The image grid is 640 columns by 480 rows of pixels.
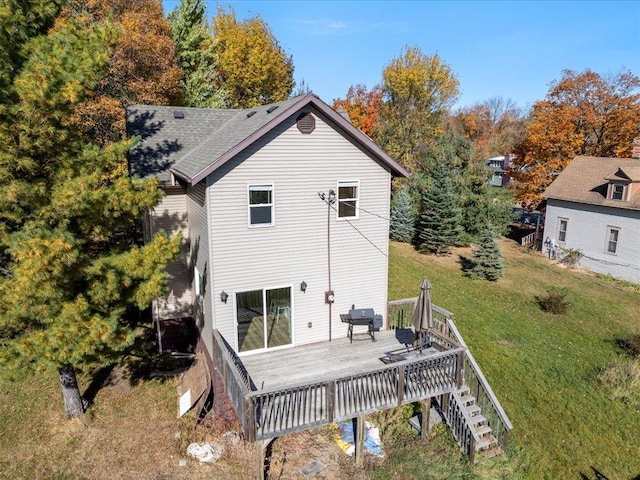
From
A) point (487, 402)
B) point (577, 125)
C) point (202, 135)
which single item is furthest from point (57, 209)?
point (577, 125)

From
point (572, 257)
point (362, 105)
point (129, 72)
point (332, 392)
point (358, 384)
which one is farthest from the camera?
point (362, 105)

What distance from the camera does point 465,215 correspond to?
99.8 feet

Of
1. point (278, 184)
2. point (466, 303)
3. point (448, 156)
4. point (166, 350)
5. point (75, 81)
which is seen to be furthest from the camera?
point (448, 156)

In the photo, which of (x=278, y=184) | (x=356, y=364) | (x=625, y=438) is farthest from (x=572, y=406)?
(x=278, y=184)

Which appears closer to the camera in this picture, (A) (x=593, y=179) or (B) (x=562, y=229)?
(A) (x=593, y=179)

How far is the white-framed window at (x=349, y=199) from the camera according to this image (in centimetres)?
1236

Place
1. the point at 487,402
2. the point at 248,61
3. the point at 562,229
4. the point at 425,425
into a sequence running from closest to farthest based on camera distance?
the point at 425,425, the point at 487,402, the point at 562,229, the point at 248,61

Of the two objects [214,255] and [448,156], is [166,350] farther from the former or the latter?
[448,156]

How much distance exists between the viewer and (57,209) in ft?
30.3

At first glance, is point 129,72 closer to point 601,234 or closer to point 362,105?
point 362,105

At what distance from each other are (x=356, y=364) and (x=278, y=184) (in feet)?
17.2

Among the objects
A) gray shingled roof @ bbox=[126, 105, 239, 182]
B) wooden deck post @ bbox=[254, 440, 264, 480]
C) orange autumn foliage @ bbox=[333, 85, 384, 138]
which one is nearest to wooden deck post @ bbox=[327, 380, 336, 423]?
wooden deck post @ bbox=[254, 440, 264, 480]

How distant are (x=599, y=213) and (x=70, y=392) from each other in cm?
2852

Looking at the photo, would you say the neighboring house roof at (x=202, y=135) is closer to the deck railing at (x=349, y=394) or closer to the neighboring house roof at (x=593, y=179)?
the deck railing at (x=349, y=394)
